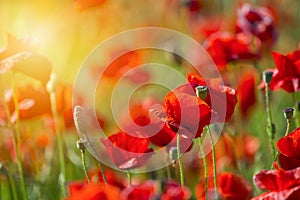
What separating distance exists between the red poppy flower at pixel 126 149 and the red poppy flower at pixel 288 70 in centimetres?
37

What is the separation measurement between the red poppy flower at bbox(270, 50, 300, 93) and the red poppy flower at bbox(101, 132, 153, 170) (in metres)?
0.37

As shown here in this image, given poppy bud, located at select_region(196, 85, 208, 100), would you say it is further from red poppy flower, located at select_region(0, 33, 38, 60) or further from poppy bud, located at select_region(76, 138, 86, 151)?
red poppy flower, located at select_region(0, 33, 38, 60)

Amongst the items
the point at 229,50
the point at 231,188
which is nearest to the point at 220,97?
the point at 231,188

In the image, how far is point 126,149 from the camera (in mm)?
1258

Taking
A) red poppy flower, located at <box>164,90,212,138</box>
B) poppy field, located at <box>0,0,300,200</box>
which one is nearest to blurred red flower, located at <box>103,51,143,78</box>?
poppy field, located at <box>0,0,300,200</box>

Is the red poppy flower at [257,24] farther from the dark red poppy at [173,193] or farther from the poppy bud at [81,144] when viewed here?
the dark red poppy at [173,193]

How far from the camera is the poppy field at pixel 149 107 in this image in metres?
1.17

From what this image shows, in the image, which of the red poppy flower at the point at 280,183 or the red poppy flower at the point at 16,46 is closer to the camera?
the red poppy flower at the point at 280,183

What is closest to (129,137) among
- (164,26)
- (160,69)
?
(160,69)

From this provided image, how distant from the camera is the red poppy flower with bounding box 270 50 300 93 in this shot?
58.4 inches

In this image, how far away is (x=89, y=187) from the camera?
871mm

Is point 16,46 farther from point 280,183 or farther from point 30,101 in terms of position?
point 280,183

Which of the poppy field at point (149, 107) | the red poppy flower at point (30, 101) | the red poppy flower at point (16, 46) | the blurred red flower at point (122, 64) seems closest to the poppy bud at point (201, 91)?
the poppy field at point (149, 107)

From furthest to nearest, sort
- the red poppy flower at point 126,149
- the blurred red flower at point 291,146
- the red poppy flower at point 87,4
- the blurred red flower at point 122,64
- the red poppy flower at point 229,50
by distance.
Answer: the red poppy flower at point 87,4
the blurred red flower at point 122,64
the red poppy flower at point 229,50
the red poppy flower at point 126,149
the blurred red flower at point 291,146
